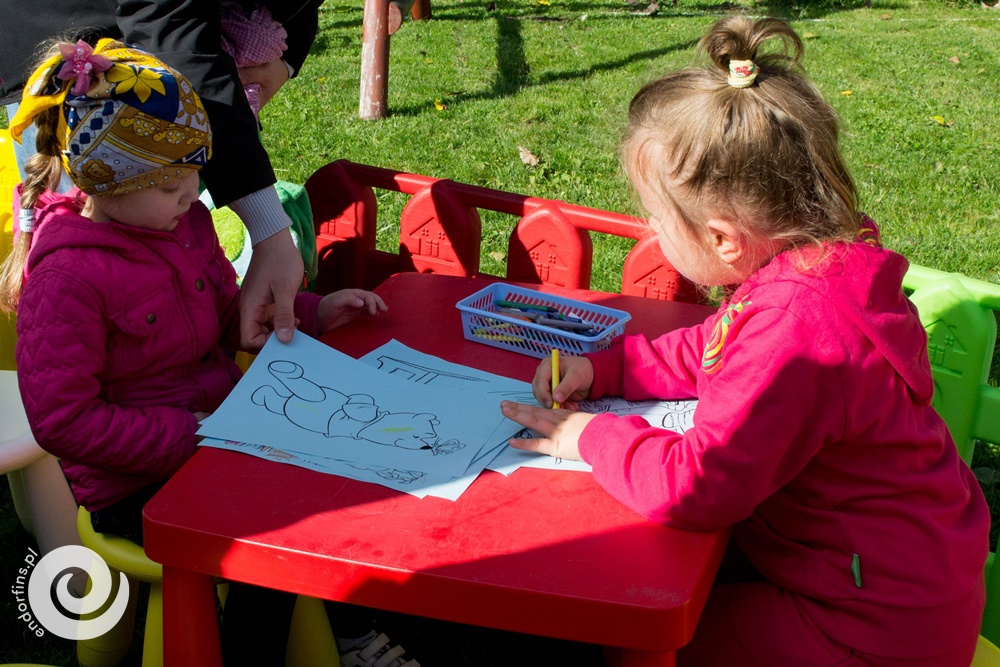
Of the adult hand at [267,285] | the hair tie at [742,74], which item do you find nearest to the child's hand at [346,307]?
the adult hand at [267,285]

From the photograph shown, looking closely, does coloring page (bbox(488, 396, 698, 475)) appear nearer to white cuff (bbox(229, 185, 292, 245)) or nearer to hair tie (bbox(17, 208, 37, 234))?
white cuff (bbox(229, 185, 292, 245))

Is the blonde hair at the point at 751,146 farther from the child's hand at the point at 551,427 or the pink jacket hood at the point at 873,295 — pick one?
the child's hand at the point at 551,427

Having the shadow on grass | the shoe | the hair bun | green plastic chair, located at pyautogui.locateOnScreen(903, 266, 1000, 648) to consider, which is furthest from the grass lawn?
the hair bun

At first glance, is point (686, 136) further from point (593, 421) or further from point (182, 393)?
point (182, 393)

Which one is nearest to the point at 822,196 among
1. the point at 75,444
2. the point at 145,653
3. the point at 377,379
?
the point at 377,379

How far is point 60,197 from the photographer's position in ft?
5.76

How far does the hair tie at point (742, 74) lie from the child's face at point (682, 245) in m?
0.20

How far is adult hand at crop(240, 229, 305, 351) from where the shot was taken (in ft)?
6.21

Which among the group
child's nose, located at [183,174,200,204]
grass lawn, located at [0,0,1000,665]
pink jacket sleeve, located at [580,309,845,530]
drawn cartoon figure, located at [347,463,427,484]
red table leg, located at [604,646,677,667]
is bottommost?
grass lawn, located at [0,0,1000,665]

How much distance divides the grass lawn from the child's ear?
1.71m

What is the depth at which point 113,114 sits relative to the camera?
1.59 metres

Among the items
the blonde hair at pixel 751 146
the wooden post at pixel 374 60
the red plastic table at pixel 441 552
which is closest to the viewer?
the red plastic table at pixel 441 552

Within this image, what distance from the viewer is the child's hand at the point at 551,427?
4.77 ft

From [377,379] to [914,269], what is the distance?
1.24 meters
